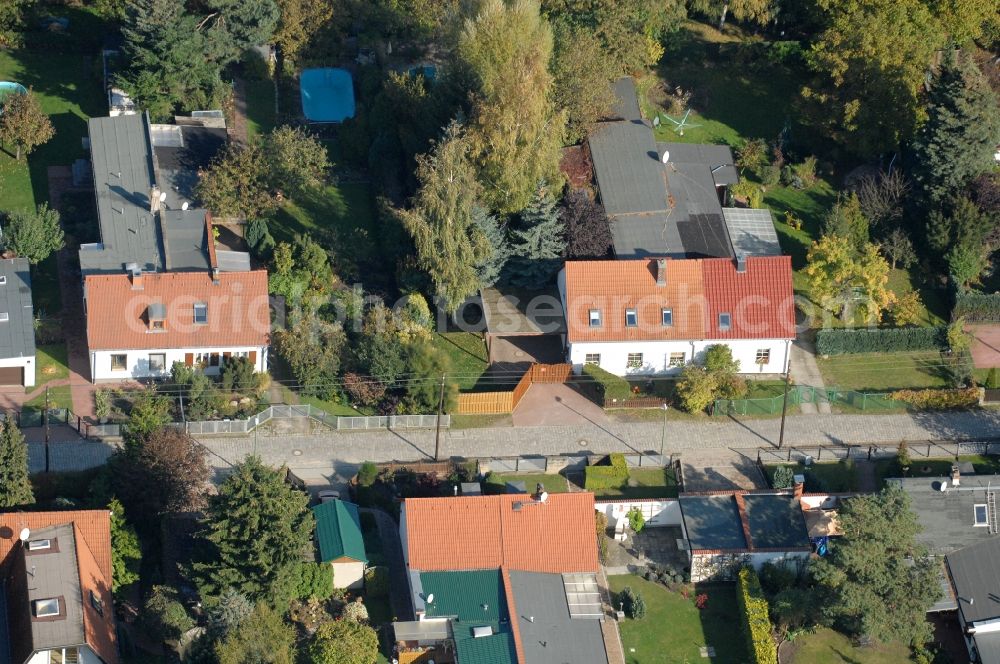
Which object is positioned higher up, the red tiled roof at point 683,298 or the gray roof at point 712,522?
the red tiled roof at point 683,298

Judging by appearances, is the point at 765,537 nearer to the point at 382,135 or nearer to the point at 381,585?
the point at 381,585

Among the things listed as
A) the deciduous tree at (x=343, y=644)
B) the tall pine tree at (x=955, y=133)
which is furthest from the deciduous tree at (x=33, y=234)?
the tall pine tree at (x=955, y=133)

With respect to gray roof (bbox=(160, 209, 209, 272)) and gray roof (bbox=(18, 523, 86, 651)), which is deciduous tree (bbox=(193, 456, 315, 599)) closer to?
gray roof (bbox=(18, 523, 86, 651))

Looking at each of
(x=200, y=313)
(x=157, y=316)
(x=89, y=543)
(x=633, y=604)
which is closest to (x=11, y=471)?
(x=89, y=543)

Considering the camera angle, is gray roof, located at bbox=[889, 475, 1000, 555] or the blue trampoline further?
the blue trampoline

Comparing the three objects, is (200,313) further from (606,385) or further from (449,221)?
(606,385)

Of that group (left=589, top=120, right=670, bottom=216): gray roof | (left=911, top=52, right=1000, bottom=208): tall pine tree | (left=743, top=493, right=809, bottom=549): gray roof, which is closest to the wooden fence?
(left=589, top=120, right=670, bottom=216): gray roof

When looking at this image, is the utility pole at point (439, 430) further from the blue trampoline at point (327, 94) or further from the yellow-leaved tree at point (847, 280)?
the blue trampoline at point (327, 94)
